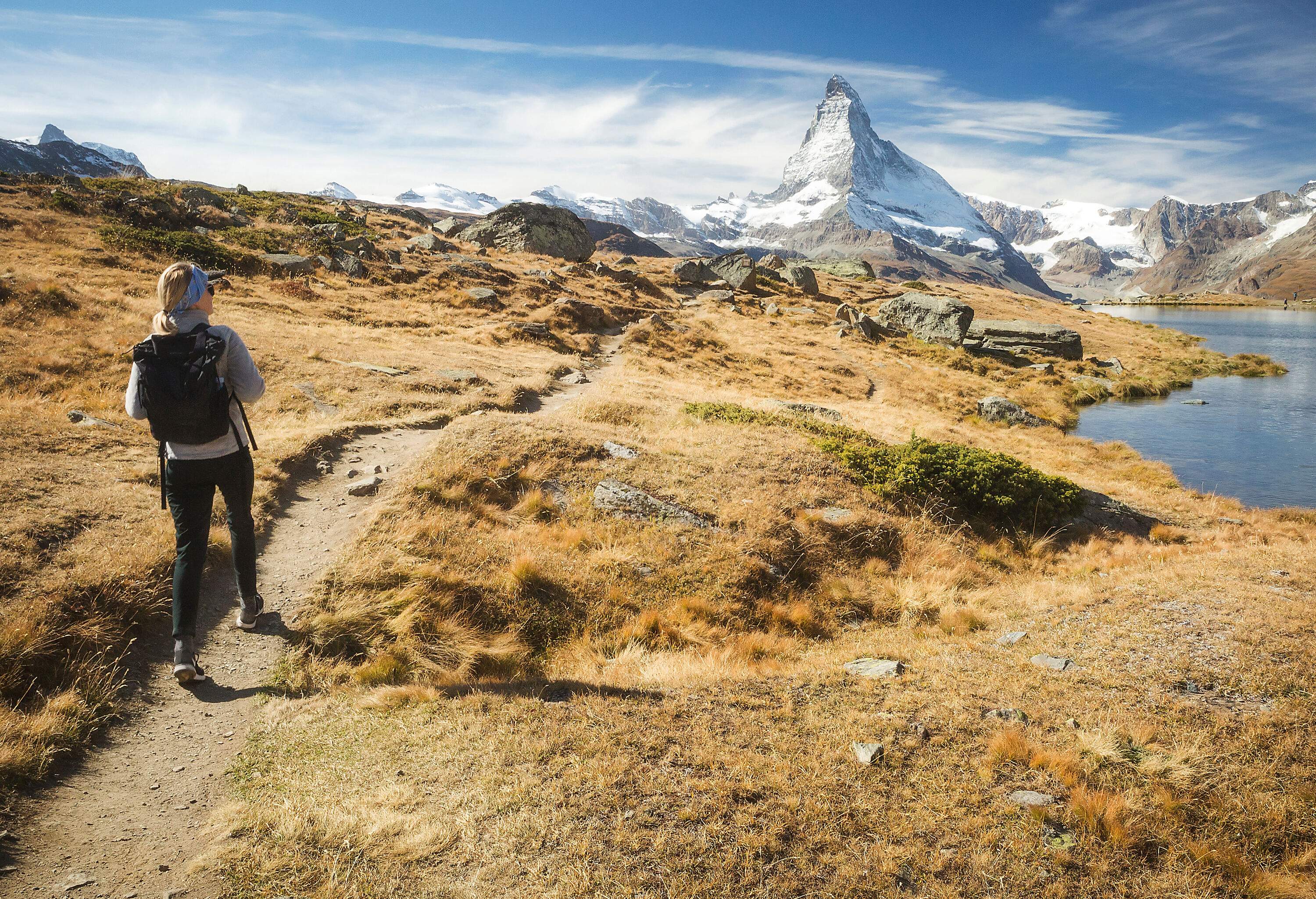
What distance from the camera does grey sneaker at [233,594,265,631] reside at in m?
7.37

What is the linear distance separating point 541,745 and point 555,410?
13980 mm

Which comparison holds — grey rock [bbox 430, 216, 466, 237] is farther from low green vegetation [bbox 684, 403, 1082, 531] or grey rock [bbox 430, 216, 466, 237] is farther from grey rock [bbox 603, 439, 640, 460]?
low green vegetation [bbox 684, 403, 1082, 531]

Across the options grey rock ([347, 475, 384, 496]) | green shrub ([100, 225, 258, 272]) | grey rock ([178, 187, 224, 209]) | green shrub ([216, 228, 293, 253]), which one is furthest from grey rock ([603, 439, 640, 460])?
grey rock ([178, 187, 224, 209])

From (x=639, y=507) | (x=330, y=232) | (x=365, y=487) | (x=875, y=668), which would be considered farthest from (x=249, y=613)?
(x=330, y=232)

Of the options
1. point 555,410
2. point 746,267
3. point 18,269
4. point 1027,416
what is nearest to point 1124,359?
point 1027,416

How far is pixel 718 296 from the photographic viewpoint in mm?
55031

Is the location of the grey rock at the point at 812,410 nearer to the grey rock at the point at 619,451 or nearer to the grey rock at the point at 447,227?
the grey rock at the point at 619,451

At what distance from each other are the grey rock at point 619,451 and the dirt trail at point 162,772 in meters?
6.48

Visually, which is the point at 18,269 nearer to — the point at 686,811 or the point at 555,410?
the point at 555,410

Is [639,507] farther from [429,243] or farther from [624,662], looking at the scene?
[429,243]

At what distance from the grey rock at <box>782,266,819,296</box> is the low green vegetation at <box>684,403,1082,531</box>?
51752mm

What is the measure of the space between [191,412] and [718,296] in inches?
2042

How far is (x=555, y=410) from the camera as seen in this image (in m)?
19.0

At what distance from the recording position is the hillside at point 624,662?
473 cm
